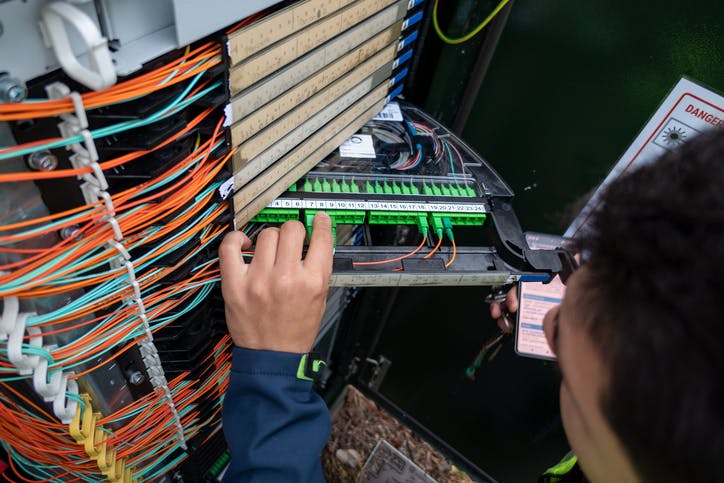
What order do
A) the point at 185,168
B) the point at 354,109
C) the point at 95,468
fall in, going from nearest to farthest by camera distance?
the point at 185,168 → the point at 95,468 → the point at 354,109

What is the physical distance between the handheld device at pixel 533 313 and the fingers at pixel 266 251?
2.12ft

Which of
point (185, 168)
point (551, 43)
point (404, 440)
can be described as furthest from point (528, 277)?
point (404, 440)

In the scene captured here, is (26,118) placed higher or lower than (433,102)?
higher

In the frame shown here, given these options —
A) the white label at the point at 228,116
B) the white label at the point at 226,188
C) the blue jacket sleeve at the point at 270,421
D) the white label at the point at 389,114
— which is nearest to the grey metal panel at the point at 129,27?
the white label at the point at 228,116

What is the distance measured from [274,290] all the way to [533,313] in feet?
2.33

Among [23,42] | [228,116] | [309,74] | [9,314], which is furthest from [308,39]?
[9,314]

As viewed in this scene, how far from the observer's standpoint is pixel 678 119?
1.09 metres

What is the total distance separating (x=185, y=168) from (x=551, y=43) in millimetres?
914

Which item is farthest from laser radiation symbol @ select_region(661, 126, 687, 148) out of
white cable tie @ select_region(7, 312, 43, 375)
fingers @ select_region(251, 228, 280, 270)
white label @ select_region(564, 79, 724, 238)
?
white cable tie @ select_region(7, 312, 43, 375)

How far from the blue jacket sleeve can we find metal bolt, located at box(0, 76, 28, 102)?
454 millimetres

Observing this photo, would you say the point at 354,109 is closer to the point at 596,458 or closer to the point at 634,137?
the point at 634,137

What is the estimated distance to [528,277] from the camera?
3.26ft

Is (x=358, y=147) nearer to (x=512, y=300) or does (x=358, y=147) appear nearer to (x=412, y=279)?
(x=412, y=279)

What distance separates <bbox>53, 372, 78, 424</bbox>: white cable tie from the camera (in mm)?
690
